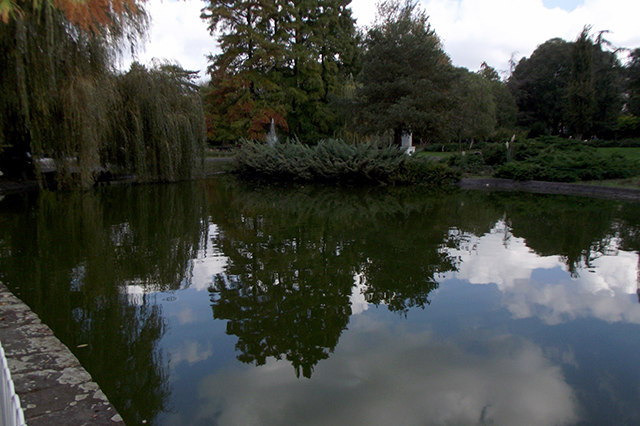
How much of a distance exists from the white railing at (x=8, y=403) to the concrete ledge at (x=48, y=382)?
2.14 ft

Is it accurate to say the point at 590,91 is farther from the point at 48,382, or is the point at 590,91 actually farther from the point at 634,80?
the point at 48,382

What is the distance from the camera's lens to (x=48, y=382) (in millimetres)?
2773

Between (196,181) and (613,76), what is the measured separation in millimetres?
31889

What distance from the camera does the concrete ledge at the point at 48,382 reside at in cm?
243

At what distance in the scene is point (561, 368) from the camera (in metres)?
3.63

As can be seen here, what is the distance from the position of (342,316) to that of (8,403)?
3295 millimetres

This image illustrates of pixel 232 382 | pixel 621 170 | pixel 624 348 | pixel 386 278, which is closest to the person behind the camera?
pixel 232 382

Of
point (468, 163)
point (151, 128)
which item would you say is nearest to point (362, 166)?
point (468, 163)

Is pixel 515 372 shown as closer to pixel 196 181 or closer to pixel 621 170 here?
pixel 621 170

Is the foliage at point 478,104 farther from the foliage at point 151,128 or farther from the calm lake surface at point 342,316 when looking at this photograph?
the calm lake surface at point 342,316

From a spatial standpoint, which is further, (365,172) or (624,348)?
(365,172)

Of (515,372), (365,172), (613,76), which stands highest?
(613,76)

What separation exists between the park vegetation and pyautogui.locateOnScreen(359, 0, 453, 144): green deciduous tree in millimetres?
67

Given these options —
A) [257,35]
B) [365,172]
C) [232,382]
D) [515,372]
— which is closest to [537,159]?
[365,172]
